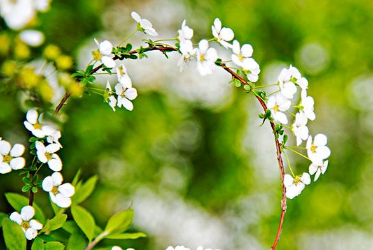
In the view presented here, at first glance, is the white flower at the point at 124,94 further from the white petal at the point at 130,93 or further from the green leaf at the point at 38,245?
the green leaf at the point at 38,245

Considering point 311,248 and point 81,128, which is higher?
point 311,248

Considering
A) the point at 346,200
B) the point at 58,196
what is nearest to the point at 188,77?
the point at 346,200

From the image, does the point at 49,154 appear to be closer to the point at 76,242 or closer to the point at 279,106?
the point at 76,242

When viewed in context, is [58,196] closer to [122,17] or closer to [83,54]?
[83,54]

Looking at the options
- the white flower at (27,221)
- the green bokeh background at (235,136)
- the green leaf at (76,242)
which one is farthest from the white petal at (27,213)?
the green bokeh background at (235,136)

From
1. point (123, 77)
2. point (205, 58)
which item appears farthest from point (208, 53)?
point (123, 77)

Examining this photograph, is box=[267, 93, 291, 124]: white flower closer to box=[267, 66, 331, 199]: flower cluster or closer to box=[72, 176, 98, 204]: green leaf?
box=[267, 66, 331, 199]: flower cluster

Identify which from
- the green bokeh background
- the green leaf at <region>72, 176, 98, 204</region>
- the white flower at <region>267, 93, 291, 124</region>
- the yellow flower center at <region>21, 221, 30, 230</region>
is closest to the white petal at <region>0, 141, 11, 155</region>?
the yellow flower center at <region>21, 221, 30, 230</region>
